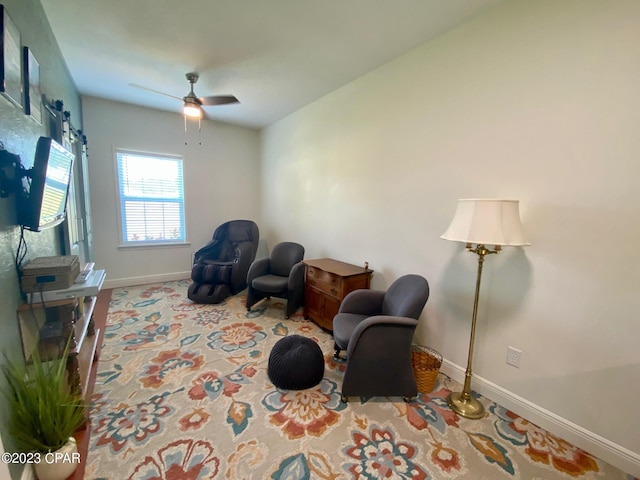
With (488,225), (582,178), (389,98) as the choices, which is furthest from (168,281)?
(582,178)

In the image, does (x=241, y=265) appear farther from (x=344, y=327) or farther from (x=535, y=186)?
(x=535, y=186)

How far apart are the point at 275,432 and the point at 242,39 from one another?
3.01 m

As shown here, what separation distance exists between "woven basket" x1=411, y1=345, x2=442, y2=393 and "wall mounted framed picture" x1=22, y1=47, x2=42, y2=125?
10.0 feet

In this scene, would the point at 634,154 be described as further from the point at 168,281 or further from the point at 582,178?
the point at 168,281

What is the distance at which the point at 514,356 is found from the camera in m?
1.85

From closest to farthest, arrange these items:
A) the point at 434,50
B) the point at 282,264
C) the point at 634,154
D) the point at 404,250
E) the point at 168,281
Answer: the point at 634,154 → the point at 434,50 → the point at 404,250 → the point at 282,264 → the point at 168,281

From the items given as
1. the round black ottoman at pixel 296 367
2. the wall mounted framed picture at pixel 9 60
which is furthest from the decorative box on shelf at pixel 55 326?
the round black ottoman at pixel 296 367

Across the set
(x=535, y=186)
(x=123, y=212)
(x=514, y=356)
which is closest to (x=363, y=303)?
(x=514, y=356)

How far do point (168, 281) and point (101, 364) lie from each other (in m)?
2.40

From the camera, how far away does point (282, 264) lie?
3.62 m

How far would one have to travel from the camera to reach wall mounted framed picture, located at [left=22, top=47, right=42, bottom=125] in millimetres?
1527

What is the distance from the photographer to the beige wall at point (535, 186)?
56.6 inches

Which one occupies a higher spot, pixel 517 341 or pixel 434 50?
pixel 434 50

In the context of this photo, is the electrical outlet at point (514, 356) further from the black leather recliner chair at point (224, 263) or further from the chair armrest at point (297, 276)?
the black leather recliner chair at point (224, 263)
